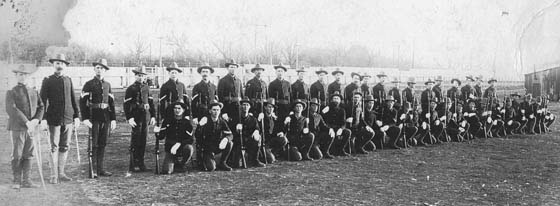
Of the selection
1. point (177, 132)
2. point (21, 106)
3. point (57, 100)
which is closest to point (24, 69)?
point (21, 106)

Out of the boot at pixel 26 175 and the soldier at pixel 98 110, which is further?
the soldier at pixel 98 110

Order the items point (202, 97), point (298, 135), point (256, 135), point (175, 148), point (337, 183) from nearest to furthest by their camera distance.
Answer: point (337, 183), point (175, 148), point (256, 135), point (202, 97), point (298, 135)

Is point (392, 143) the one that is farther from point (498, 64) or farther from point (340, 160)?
point (498, 64)

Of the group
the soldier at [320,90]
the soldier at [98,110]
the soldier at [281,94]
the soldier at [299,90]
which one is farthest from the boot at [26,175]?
the soldier at [320,90]

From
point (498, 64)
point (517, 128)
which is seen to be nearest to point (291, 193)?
point (517, 128)

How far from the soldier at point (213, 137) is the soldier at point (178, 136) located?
0.28 m

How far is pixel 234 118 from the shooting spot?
9.20m

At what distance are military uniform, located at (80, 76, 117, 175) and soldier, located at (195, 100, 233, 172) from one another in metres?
1.62

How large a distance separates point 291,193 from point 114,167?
380 centimetres

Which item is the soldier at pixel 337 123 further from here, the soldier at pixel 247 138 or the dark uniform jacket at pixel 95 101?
the dark uniform jacket at pixel 95 101

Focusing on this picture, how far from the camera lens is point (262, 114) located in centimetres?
921

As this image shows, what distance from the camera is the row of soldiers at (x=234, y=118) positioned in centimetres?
735

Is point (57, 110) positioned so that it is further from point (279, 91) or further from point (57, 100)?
point (279, 91)

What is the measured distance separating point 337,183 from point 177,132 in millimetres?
2942
